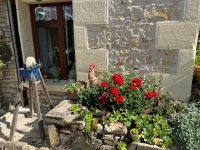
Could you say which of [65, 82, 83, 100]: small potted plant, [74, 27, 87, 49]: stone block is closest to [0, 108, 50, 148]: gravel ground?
[65, 82, 83, 100]: small potted plant

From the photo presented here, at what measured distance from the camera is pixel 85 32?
3.93 metres

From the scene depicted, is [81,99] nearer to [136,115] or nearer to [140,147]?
[136,115]

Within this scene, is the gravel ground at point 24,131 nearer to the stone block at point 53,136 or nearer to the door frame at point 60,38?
the stone block at point 53,136

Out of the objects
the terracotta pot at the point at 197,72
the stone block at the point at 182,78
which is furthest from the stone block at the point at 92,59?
the terracotta pot at the point at 197,72

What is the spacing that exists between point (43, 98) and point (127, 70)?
223 cm

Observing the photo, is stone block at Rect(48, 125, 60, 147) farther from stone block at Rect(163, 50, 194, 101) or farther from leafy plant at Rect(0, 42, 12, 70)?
leafy plant at Rect(0, 42, 12, 70)

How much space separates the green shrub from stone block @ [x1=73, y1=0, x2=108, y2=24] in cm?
203

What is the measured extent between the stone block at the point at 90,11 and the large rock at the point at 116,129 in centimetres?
180

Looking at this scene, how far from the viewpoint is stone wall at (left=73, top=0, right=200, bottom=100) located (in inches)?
134

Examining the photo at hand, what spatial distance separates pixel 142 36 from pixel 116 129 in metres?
A: 1.65

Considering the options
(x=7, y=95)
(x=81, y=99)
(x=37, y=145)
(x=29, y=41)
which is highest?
(x=29, y=41)

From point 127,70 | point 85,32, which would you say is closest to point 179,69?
point 127,70

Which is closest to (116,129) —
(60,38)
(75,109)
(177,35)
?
(75,109)

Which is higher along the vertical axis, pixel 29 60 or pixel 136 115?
pixel 29 60
